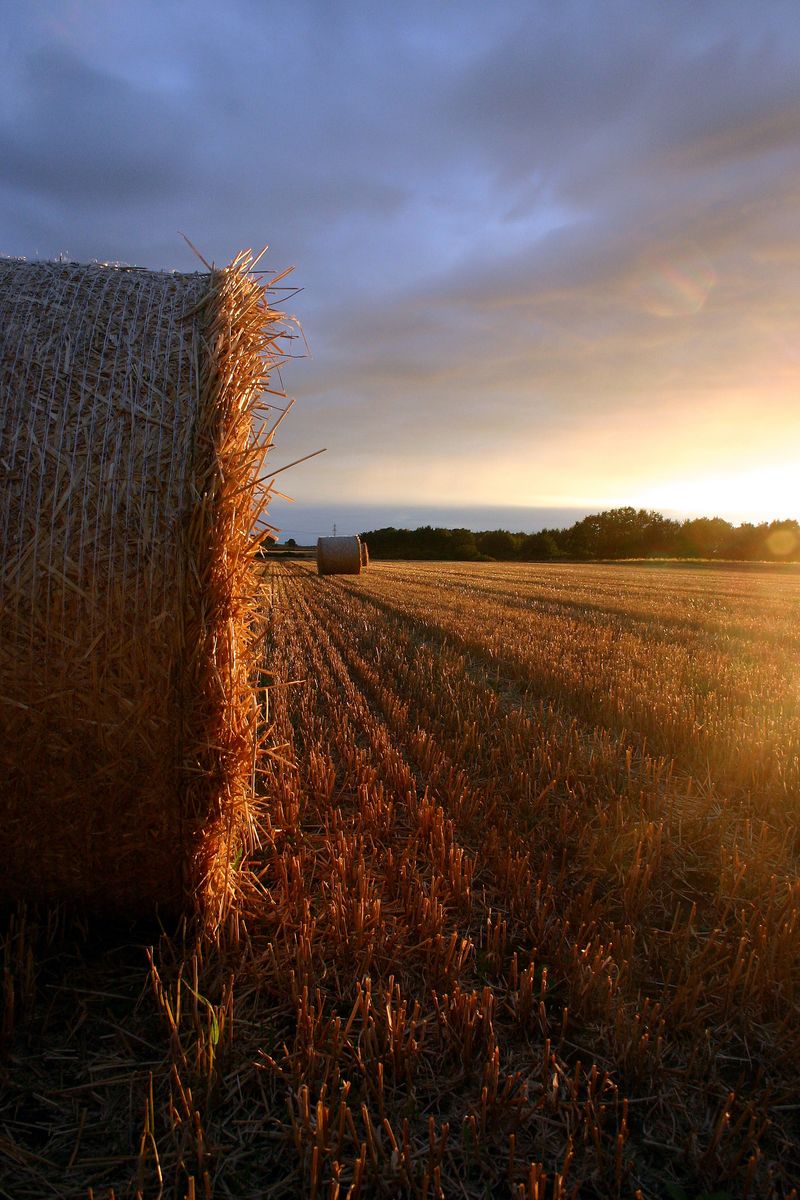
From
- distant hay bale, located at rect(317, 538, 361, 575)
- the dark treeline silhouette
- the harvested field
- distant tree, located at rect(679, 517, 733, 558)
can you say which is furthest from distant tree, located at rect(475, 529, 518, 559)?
the harvested field

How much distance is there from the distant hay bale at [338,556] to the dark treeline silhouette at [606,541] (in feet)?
122

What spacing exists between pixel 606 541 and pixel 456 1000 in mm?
68598

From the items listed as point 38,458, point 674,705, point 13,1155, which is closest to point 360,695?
point 674,705

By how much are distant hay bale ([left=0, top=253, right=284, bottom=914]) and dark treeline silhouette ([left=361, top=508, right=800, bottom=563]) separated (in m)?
52.8

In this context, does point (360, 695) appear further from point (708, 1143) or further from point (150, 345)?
point (708, 1143)

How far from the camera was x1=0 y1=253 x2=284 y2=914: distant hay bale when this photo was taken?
8.39 feet

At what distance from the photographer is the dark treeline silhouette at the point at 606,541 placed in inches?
2052

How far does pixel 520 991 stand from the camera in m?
2.27

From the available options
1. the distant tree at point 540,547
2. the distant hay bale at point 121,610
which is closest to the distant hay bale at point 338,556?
the distant hay bale at point 121,610

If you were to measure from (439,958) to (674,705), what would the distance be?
3.66 metres

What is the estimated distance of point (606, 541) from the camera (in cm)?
6750

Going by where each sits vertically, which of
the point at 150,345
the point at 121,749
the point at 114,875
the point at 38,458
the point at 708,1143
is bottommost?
the point at 708,1143

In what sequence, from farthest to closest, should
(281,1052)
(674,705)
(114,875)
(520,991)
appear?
1. (674,705)
2. (114,875)
3. (520,991)
4. (281,1052)

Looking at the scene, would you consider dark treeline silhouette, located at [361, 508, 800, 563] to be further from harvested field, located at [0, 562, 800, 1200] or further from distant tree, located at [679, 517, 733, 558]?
harvested field, located at [0, 562, 800, 1200]
